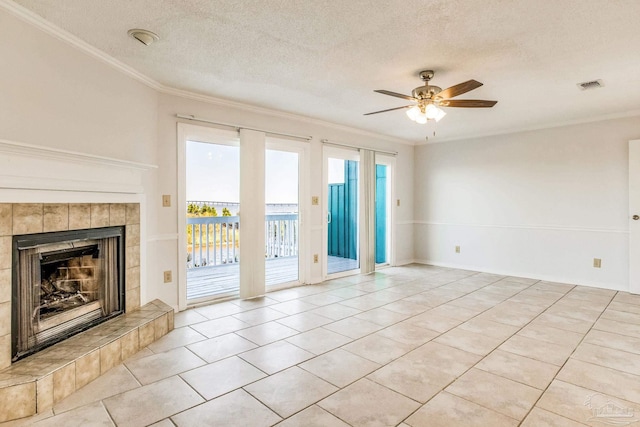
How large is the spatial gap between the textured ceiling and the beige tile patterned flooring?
2381 mm

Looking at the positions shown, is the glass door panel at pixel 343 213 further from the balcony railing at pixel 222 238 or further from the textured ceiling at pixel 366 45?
the textured ceiling at pixel 366 45

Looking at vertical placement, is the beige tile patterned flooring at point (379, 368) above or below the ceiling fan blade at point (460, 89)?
below

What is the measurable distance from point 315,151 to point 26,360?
3.83 m

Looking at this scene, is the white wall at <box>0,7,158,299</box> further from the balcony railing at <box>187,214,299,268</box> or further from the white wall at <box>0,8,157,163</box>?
the balcony railing at <box>187,214,299,268</box>

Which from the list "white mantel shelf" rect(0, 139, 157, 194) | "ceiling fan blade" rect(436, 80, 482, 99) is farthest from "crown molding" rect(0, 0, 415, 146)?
"ceiling fan blade" rect(436, 80, 482, 99)

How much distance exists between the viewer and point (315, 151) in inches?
197

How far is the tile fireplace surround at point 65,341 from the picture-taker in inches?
75.2

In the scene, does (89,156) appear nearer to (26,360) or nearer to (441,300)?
(26,360)

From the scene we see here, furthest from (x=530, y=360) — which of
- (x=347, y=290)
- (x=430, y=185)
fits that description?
(x=430, y=185)

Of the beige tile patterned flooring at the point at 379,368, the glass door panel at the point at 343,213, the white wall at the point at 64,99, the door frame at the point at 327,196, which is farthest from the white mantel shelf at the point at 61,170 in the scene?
the glass door panel at the point at 343,213

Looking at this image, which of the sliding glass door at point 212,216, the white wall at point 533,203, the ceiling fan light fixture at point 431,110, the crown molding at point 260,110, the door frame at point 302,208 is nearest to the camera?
the ceiling fan light fixture at point 431,110

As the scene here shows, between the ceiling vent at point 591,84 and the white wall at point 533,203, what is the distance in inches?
64.1

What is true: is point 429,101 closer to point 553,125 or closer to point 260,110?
point 260,110

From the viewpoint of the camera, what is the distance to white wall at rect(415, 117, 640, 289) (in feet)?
15.4
